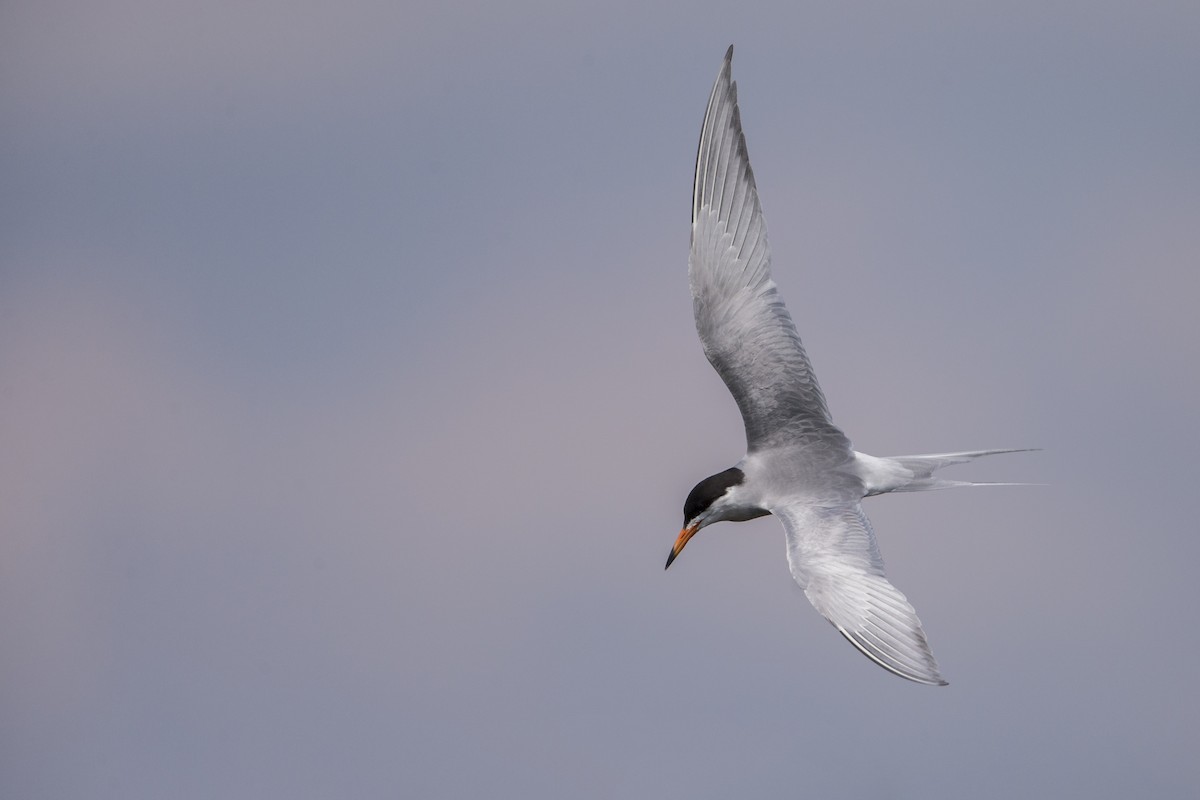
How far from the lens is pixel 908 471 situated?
11938mm

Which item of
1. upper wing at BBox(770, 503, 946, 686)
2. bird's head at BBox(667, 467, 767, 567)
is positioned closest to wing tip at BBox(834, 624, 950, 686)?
upper wing at BBox(770, 503, 946, 686)

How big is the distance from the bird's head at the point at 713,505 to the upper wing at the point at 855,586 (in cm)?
42

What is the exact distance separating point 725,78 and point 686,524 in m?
3.78

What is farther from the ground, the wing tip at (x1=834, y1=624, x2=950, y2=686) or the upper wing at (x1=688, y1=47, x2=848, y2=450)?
the upper wing at (x1=688, y1=47, x2=848, y2=450)

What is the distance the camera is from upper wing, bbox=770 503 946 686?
9.45 m

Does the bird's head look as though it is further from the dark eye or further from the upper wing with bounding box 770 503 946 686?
the upper wing with bounding box 770 503 946 686

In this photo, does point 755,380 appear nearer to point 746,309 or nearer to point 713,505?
point 746,309

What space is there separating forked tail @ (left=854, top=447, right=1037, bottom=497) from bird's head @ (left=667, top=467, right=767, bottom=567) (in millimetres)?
944

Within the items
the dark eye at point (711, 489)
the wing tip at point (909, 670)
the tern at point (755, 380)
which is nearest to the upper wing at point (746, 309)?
the tern at point (755, 380)

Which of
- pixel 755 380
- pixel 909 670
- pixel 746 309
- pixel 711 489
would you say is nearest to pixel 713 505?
pixel 711 489

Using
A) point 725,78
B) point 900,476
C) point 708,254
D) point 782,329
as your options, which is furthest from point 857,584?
point 725,78

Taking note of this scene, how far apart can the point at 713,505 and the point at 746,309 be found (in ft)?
5.74

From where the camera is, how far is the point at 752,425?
1209 cm

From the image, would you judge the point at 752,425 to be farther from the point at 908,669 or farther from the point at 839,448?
the point at 908,669
